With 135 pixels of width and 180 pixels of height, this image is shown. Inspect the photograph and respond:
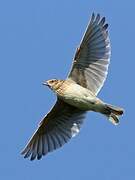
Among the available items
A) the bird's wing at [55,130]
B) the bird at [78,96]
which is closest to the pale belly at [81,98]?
the bird at [78,96]

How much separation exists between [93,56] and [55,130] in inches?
83.5

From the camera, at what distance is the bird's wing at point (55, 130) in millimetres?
18984

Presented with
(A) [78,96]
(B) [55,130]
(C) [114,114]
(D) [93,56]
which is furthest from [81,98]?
(B) [55,130]

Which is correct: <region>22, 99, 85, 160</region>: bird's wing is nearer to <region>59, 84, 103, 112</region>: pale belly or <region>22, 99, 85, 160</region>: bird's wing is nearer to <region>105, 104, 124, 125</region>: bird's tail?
<region>59, 84, 103, 112</region>: pale belly

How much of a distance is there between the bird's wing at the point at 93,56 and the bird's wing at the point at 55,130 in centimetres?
88

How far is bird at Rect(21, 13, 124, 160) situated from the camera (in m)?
17.7

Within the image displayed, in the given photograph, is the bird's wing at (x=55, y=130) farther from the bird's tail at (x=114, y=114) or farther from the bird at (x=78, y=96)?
the bird's tail at (x=114, y=114)

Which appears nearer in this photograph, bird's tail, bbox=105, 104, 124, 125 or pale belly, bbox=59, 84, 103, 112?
pale belly, bbox=59, 84, 103, 112

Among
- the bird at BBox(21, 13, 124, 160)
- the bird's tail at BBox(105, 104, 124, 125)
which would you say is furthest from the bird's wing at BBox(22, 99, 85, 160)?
the bird's tail at BBox(105, 104, 124, 125)

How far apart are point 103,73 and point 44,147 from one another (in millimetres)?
2412

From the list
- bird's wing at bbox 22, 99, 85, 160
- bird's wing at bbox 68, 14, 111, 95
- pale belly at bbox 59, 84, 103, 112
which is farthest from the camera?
bird's wing at bbox 22, 99, 85, 160

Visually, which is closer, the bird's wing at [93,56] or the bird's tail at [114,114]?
the bird's tail at [114,114]

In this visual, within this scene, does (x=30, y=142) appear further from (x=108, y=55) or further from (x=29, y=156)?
(x=108, y=55)

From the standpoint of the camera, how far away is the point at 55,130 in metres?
19.3
